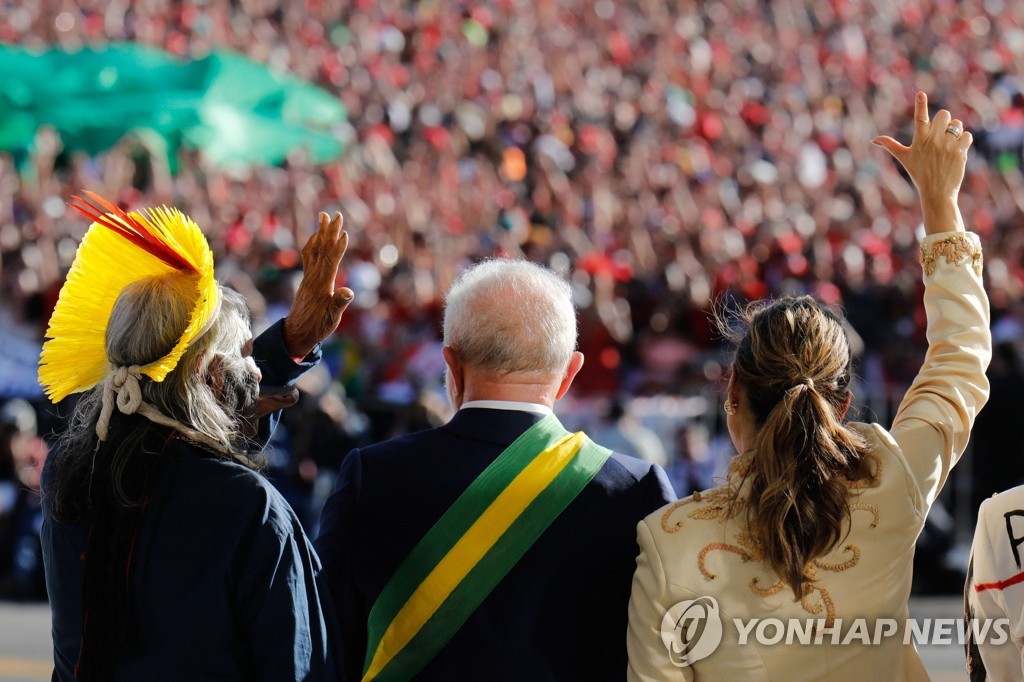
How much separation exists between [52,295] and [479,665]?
827 cm

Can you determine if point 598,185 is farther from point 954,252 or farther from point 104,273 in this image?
point 104,273

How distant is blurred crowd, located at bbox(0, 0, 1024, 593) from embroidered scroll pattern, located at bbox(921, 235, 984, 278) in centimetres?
429

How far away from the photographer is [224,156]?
1289 centimetres

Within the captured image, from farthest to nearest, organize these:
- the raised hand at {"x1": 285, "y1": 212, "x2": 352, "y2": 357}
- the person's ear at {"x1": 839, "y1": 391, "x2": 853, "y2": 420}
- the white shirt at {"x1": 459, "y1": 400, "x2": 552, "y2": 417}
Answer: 1. the raised hand at {"x1": 285, "y1": 212, "x2": 352, "y2": 357}
2. the white shirt at {"x1": 459, "y1": 400, "x2": 552, "y2": 417}
3. the person's ear at {"x1": 839, "y1": 391, "x2": 853, "y2": 420}

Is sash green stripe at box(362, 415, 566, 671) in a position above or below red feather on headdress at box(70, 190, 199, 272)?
below

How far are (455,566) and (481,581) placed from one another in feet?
0.19

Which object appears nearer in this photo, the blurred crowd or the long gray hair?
the long gray hair

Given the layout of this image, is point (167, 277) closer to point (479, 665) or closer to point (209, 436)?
point (209, 436)

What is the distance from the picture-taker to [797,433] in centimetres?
257

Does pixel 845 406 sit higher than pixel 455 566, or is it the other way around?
pixel 845 406

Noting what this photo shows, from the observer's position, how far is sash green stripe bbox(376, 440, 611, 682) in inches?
106

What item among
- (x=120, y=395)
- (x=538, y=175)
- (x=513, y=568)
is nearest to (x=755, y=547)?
(x=513, y=568)
